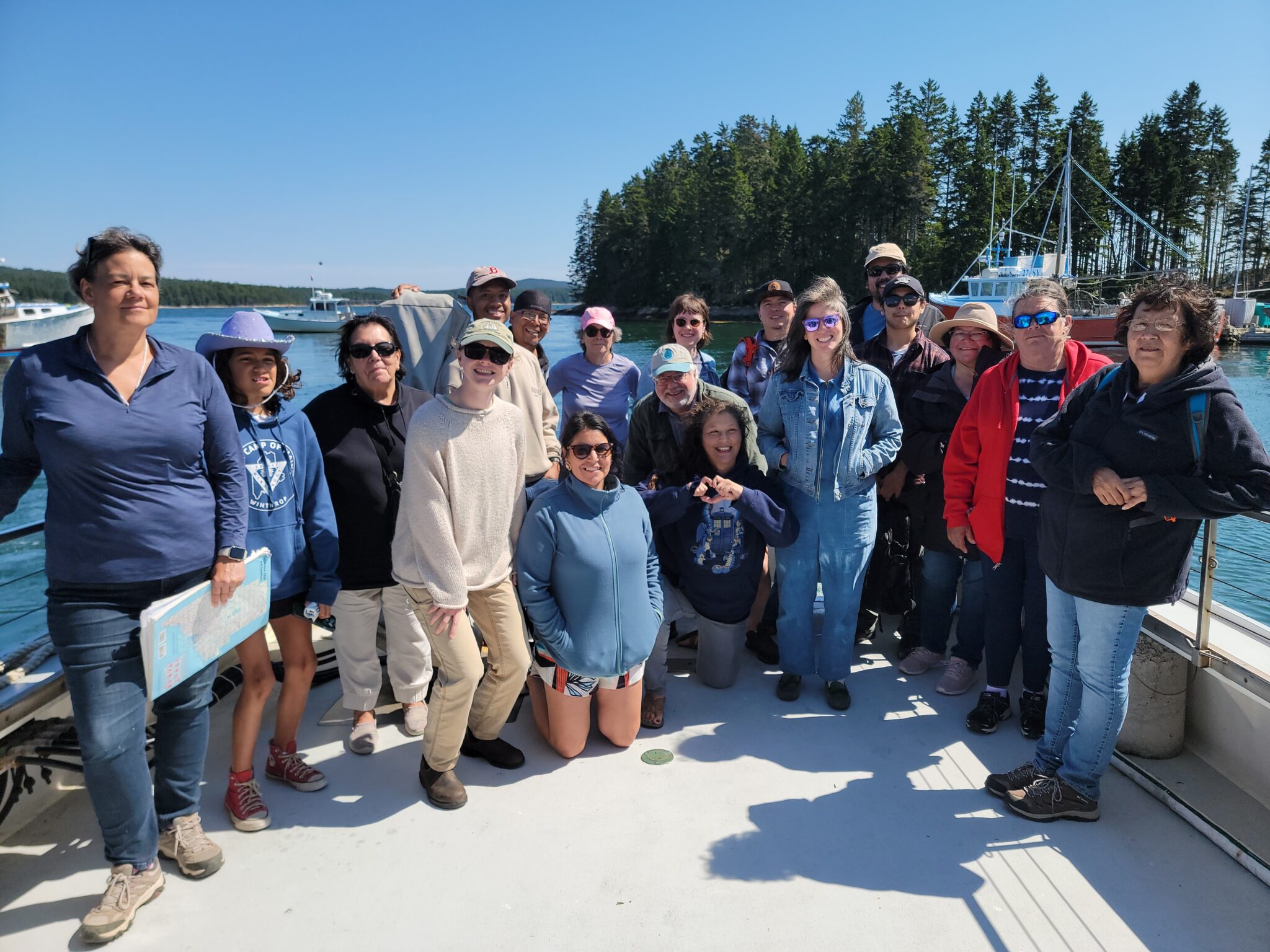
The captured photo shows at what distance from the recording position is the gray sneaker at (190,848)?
229 centimetres

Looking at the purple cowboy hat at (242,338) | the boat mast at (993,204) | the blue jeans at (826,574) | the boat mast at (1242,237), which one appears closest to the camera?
the purple cowboy hat at (242,338)

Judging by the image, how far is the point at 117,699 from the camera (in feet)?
6.77

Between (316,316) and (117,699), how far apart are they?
63161 mm

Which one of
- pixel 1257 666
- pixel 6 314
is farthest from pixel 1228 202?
pixel 6 314

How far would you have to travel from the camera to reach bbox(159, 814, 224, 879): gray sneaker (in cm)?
229

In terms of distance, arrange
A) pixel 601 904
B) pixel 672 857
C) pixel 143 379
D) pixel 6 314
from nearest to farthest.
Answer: pixel 143 379, pixel 601 904, pixel 672 857, pixel 6 314

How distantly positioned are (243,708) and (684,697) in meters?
1.91

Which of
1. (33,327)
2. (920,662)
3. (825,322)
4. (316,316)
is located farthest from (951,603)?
(316,316)

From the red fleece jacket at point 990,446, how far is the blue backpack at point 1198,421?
0.87 m

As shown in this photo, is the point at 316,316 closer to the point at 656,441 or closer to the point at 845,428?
the point at 656,441

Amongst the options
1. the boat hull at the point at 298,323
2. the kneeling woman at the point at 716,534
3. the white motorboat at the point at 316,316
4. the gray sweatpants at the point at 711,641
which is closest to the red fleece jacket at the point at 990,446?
the kneeling woman at the point at 716,534

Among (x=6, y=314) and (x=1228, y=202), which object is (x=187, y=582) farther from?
(x=1228, y=202)

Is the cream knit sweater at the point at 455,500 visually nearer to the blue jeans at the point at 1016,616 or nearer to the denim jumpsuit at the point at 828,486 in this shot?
the denim jumpsuit at the point at 828,486

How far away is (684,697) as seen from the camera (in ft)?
11.5
